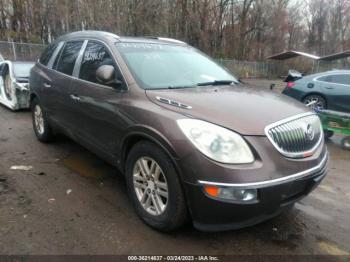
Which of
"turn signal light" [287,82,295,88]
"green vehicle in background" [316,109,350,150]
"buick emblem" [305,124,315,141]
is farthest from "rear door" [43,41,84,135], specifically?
"turn signal light" [287,82,295,88]

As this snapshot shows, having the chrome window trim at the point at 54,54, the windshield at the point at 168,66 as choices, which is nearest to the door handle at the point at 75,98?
the windshield at the point at 168,66

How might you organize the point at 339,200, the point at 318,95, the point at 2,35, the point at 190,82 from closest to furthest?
the point at 190,82, the point at 339,200, the point at 318,95, the point at 2,35

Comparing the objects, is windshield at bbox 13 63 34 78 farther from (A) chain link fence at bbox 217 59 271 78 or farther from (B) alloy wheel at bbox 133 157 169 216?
(A) chain link fence at bbox 217 59 271 78

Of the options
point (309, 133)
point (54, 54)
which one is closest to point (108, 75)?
point (309, 133)

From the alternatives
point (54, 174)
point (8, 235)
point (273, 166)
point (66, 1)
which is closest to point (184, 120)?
point (273, 166)

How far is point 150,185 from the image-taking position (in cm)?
312

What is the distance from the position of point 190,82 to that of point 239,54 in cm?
3117

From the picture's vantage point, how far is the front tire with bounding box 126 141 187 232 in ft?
9.15

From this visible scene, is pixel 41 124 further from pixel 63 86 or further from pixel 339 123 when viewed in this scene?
pixel 339 123

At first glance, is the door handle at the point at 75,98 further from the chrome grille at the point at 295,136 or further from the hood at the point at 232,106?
the chrome grille at the point at 295,136

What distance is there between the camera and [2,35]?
24.1 metres

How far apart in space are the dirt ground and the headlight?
0.88 meters

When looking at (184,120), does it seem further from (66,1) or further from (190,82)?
(66,1)

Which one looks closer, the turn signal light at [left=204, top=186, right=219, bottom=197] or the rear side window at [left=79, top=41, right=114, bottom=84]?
the turn signal light at [left=204, top=186, right=219, bottom=197]
